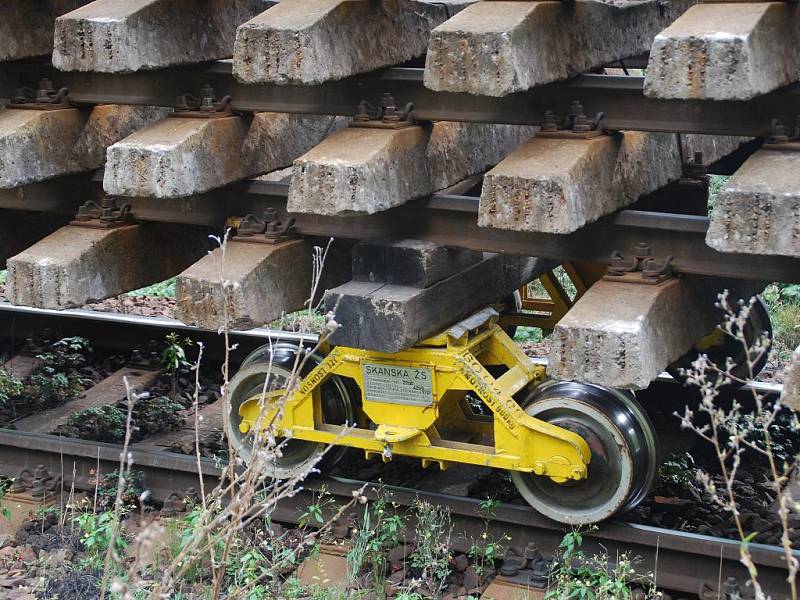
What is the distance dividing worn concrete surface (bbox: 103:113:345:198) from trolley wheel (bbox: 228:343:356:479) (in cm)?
90

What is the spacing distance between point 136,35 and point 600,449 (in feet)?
8.50

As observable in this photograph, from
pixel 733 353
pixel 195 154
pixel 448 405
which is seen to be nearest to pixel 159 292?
pixel 448 405

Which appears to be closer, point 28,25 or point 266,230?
point 266,230

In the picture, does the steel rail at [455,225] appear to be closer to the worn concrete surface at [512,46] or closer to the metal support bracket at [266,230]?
the metal support bracket at [266,230]

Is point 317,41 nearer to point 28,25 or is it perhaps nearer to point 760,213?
point 760,213

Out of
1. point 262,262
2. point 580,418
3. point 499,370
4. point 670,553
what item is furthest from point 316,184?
point 499,370

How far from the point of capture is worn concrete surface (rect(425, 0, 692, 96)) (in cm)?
409

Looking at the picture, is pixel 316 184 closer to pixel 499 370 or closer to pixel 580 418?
pixel 580 418

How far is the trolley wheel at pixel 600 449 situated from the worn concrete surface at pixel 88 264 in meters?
2.04

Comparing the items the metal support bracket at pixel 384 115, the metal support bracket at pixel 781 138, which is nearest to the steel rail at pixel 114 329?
the metal support bracket at pixel 384 115

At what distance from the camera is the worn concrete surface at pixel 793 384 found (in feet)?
12.5

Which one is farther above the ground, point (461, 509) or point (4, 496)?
point (461, 509)

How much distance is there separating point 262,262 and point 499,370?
2740 mm

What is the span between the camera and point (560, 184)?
13.7 feet
